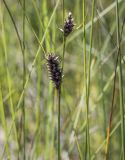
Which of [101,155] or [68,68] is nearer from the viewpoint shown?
[101,155]

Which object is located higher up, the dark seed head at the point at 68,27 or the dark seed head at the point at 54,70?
the dark seed head at the point at 68,27

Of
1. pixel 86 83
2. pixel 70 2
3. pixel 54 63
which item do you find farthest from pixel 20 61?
pixel 54 63

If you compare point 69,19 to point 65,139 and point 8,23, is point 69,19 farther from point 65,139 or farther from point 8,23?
point 8,23

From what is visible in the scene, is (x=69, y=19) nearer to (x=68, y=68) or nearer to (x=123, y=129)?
(x=123, y=129)

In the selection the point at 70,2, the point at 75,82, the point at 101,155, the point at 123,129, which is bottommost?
the point at 101,155

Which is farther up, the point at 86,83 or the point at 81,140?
the point at 86,83

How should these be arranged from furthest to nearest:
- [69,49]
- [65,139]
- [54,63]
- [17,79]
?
1. [69,49]
2. [17,79]
3. [65,139]
4. [54,63]

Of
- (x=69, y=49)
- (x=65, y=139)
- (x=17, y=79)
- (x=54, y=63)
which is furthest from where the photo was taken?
(x=69, y=49)

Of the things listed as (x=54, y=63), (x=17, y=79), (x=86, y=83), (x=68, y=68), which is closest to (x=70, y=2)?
(x=68, y=68)

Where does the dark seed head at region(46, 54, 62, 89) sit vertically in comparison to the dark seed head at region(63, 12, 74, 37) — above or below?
below
